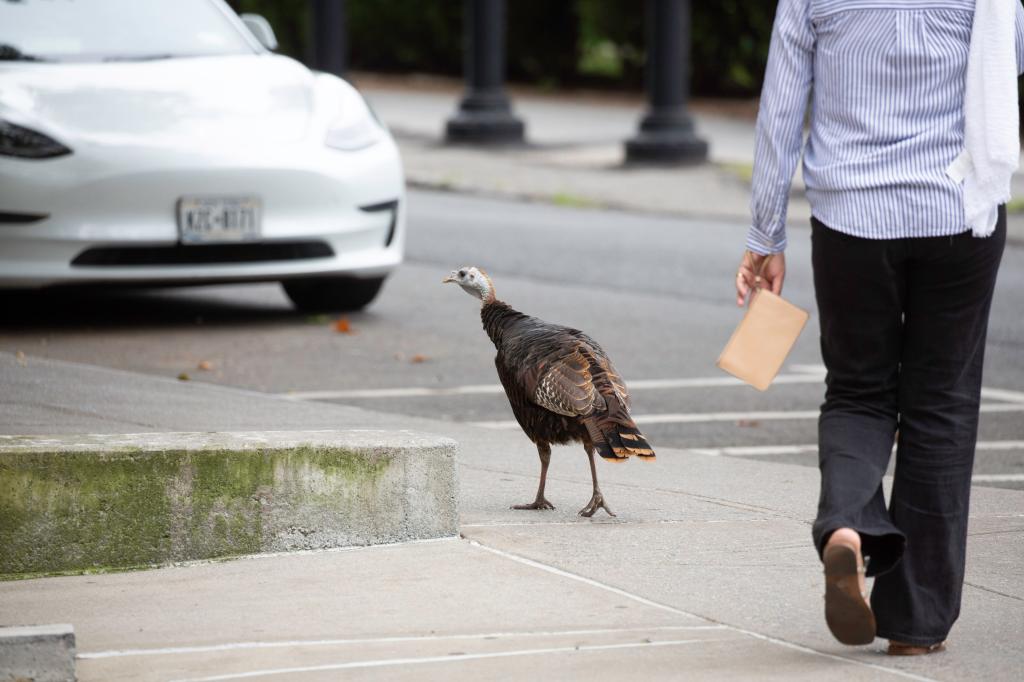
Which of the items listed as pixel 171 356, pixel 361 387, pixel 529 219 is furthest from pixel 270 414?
pixel 529 219

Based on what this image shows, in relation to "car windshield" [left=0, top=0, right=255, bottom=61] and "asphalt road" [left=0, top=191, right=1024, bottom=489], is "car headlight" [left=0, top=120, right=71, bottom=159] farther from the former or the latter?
"asphalt road" [left=0, top=191, right=1024, bottom=489]

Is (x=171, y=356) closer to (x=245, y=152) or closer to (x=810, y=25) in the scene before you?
(x=245, y=152)

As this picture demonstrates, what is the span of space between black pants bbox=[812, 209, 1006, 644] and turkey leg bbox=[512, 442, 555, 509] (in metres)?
1.38

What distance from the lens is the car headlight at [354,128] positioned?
931 cm

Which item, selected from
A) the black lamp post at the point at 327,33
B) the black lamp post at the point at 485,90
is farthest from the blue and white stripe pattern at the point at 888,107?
the black lamp post at the point at 485,90

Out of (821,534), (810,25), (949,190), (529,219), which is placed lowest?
(529,219)

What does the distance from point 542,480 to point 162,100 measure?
168 inches

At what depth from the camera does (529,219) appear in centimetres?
1502

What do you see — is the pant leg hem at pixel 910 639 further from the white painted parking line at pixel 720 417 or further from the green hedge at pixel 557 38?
the green hedge at pixel 557 38

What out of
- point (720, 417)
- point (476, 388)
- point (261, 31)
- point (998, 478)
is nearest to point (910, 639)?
point (998, 478)

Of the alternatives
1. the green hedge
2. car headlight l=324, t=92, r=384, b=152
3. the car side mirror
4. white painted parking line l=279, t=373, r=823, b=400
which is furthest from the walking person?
the green hedge

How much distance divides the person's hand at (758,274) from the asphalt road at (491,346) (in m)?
2.66

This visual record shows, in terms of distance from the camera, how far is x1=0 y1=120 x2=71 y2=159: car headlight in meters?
8.47

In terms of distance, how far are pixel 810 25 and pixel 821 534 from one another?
114 cm
